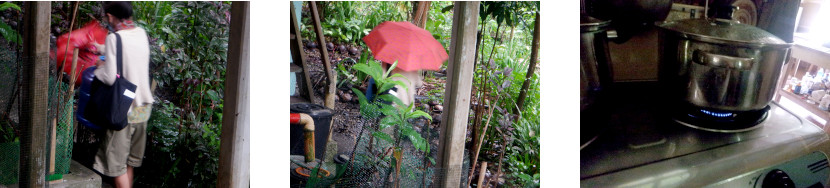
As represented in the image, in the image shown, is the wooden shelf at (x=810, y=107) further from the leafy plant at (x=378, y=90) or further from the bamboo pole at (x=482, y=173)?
the leafy plant at (x=378, y=90)

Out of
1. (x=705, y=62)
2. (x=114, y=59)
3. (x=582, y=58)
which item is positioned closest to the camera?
(x=114, y=59)

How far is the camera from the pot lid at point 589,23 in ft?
6.04

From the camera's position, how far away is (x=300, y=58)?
1748 mm

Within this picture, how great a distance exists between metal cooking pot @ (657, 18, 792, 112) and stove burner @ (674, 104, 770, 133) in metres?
0.01

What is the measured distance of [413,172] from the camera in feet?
6.30

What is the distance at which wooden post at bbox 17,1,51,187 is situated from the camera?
1557mm

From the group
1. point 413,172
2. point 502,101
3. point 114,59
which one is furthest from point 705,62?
point 114,59

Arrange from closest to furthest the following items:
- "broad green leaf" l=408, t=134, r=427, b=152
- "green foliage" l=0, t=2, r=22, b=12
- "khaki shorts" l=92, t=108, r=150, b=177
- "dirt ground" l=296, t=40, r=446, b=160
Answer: "green foliage" l=0, t=2, r=22, b=12 < "khaki shorts" l=92, t=108, r=150, b=177 < "dirt ground" l=296, t=40, r=446, b=160 < "broad green leaf" l=408, t=134, r=427, b=152

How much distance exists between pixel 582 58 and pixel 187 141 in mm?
1081

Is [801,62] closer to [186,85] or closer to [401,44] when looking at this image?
[401,44]

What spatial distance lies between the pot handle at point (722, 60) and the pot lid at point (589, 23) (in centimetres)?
26

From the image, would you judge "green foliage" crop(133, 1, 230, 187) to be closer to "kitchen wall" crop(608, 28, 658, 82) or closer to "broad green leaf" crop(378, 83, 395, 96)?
"broad green leaf" crop(378, 83, 395, 96)

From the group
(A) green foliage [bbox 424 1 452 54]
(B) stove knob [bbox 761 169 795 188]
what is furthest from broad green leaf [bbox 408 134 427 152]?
(B) stove knob [bbox 761 169 795 188]

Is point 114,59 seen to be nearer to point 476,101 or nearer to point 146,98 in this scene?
point 146,98
